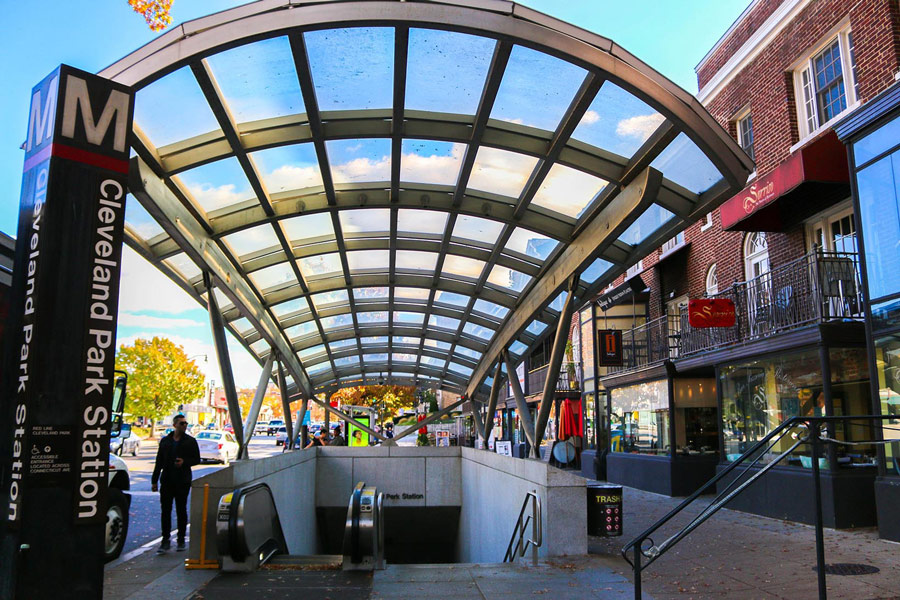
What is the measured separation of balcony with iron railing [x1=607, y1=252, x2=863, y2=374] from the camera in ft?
38.5

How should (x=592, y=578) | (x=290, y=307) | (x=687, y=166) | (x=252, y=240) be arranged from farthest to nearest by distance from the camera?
(x=290, y=307), (x=252, y=240), (x=687, y=166), (x=592, y=578)

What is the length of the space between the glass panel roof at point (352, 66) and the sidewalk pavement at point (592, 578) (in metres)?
5.68

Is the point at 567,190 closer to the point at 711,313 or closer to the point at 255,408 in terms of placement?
the point at 711,313

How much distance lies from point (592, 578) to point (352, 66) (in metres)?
6.34

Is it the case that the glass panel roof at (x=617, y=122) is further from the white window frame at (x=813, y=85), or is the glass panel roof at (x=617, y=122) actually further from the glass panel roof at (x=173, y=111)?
the white window frame at (x=813, y=85)

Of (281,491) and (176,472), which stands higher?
(176,472)

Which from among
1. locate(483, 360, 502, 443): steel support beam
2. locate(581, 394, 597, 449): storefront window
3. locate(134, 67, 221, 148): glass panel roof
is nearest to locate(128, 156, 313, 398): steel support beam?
locate(134, 67, 221, 148): glass panel roof

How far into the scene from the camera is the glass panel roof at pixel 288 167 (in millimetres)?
9273

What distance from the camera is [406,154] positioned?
9.60 m

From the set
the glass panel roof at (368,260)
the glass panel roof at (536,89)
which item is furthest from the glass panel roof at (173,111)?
the glass panel roof at (368,260)

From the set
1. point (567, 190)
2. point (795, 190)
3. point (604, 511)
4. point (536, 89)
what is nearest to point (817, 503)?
point (604, 511)

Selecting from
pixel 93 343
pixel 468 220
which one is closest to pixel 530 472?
pixel 468 220

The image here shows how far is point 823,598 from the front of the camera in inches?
192

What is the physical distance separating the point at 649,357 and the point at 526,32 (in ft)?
45.2
